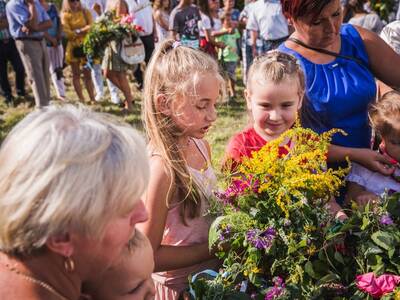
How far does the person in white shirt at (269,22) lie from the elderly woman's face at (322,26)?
17.1 ft

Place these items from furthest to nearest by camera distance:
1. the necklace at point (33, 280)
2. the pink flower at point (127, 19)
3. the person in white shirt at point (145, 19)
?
the person in white shirt at point (145, 19) < the pink flower at point (127, 19) < the necklace at point (33, 280)

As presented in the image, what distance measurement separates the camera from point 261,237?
1539 mm

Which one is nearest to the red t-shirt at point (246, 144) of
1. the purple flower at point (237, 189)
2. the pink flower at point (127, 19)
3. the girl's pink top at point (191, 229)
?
the girl's pink top at point (191, 229)

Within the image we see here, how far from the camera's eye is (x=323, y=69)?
2246 mm

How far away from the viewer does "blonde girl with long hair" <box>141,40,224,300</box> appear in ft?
6.03

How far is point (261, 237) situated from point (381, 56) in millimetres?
1214

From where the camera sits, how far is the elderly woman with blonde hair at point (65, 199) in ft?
3.38

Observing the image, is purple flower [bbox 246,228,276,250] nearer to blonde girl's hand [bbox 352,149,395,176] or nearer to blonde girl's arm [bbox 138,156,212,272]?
blonde girl's arm [bbox 138,156,212,272]

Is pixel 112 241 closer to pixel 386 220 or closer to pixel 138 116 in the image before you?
pixel 386 220

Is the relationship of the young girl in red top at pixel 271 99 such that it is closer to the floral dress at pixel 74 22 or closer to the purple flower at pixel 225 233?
the purple flower at pixel 225 233

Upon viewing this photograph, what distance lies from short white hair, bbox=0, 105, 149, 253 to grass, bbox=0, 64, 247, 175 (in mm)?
4352

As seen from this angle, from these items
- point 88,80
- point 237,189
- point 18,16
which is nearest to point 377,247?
point 237,189

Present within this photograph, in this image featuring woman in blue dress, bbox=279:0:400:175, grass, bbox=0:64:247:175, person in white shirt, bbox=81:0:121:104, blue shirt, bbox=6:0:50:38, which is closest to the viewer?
woman in blue dress, bbox=279:0:400:175

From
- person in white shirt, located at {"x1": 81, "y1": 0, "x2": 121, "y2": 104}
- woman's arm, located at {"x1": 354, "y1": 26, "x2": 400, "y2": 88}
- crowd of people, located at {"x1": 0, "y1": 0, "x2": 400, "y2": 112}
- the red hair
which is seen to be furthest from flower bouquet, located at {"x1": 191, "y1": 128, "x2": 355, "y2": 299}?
person in white shirt, located at {"x1": 81, "y1": 0, "x2": 121, "y2": 104}
